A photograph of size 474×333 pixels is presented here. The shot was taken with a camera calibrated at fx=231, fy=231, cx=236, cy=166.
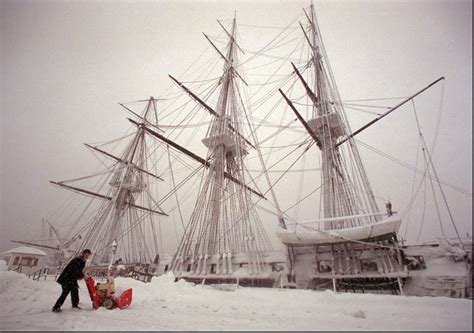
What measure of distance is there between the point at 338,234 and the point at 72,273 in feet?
23.1

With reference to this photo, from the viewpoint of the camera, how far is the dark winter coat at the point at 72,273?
182 inches

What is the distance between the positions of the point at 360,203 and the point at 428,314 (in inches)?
369

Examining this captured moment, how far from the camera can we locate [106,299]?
4.88m

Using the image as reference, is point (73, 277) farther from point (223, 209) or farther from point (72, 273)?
point (223, 209)

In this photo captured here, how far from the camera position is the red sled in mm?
4754

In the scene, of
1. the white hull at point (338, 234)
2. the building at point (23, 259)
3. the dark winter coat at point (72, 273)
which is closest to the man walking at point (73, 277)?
the dark winter coat at point (72, 273)

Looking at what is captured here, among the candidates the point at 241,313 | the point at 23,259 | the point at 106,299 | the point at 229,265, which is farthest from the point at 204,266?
the point at 23,259

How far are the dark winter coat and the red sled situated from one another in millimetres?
205

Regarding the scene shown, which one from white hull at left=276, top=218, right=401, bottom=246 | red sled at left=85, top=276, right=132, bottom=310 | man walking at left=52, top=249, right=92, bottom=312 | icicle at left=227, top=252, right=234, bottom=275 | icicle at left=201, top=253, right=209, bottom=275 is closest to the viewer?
man walking at left=52, top=249, right=92, bottom=312

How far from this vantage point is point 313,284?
26.1ft

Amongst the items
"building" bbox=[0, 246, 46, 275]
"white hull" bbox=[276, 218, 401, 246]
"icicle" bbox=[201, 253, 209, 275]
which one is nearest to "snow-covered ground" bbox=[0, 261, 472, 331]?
"white hull" bbox=[276, 218, 401, 246]

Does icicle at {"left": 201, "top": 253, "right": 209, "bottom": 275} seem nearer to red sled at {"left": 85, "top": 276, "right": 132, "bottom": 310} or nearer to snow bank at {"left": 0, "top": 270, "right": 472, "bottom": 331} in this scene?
snow bank at {"left": 0, "top": 270, "right": 472, "bottom": 331}

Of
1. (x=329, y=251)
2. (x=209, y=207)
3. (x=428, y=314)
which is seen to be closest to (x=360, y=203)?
(x=329, y=251)

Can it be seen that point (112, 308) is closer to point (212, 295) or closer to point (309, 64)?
point (212, 295)
